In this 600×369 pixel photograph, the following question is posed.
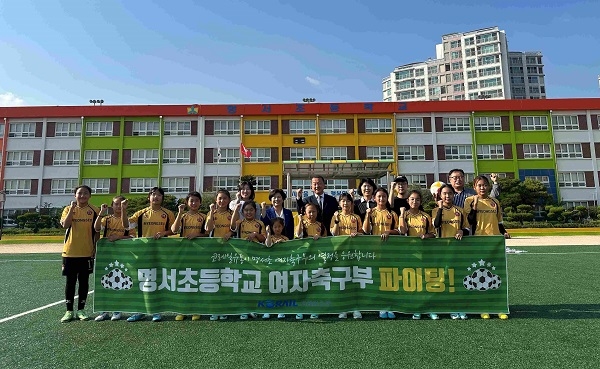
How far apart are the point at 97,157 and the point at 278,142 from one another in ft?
59.4

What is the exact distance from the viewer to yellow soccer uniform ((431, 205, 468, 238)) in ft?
17.3

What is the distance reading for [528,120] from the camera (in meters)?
36.8

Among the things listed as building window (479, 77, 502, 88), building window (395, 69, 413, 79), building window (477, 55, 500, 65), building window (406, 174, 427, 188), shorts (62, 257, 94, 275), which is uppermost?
building window (395, 69, 413, 79)

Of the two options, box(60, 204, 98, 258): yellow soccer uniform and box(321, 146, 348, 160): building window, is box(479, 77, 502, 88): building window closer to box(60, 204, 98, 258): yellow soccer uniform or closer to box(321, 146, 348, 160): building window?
box(321, 146, 348, 160): building window

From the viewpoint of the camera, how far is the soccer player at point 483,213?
17.6ft

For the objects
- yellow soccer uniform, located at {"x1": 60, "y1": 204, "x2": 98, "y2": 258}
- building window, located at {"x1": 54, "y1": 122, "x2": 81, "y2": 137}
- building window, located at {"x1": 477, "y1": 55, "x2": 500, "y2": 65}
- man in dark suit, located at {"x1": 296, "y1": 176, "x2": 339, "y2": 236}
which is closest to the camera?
yellow soccer uniform, located at {"x1": 60, "y1": 204, "x2": 98, "y2": 258}

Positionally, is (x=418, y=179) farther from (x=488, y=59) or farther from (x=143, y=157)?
(x=488, y=59)

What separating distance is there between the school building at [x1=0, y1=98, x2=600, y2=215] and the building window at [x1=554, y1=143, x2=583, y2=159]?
0.10 meters

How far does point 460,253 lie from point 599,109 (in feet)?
141

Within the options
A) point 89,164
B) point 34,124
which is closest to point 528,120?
point 89,164

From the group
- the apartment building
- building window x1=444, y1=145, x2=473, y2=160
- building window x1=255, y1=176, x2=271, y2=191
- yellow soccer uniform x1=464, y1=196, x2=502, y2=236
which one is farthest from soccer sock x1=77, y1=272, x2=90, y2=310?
the apartment building

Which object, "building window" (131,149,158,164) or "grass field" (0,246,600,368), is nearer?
"grass field" (0,246,600,368)

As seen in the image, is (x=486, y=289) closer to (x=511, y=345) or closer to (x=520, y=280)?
(x=511, y=345)

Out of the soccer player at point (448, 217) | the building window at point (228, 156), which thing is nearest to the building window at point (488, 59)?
the building window at point (228, 156)
